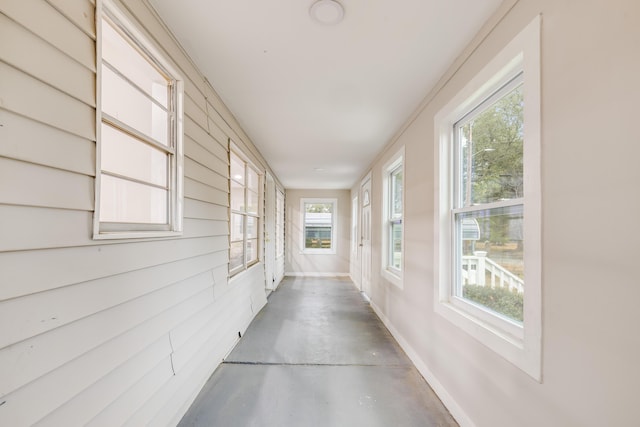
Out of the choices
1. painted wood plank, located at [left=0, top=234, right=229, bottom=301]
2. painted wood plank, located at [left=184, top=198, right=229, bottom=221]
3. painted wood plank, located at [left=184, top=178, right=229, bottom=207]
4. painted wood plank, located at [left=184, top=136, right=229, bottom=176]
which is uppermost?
painted wood plank, located at [left=184, top=136, right=229, bottom=176]

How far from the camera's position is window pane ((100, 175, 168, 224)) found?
4.46 feet

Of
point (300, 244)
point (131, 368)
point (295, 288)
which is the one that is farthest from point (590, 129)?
point (300, 244)

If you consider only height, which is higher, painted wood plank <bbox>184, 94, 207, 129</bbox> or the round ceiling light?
the round ceiling light

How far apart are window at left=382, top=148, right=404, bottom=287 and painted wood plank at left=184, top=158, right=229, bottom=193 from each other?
2.10 metres

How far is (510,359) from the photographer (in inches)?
54.8

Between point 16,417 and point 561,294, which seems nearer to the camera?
point 16,417

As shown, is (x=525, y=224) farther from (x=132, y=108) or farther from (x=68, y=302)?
(x=132, y=108)

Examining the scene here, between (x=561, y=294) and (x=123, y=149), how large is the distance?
2.10 metres

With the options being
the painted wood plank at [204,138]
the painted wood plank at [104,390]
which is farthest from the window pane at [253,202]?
the painted wood plank at [104,390]

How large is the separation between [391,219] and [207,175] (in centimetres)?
A: 257

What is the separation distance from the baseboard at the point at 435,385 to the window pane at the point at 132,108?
2.54m

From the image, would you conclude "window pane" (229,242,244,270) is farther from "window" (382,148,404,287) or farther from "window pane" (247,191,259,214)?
"window" (382,148,404,287)

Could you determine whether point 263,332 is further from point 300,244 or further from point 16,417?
point 300,244

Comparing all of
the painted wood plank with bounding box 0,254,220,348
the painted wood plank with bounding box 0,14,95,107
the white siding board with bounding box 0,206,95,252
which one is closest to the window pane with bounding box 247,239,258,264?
the painted wood plank with bounding box 0,254,220,348
